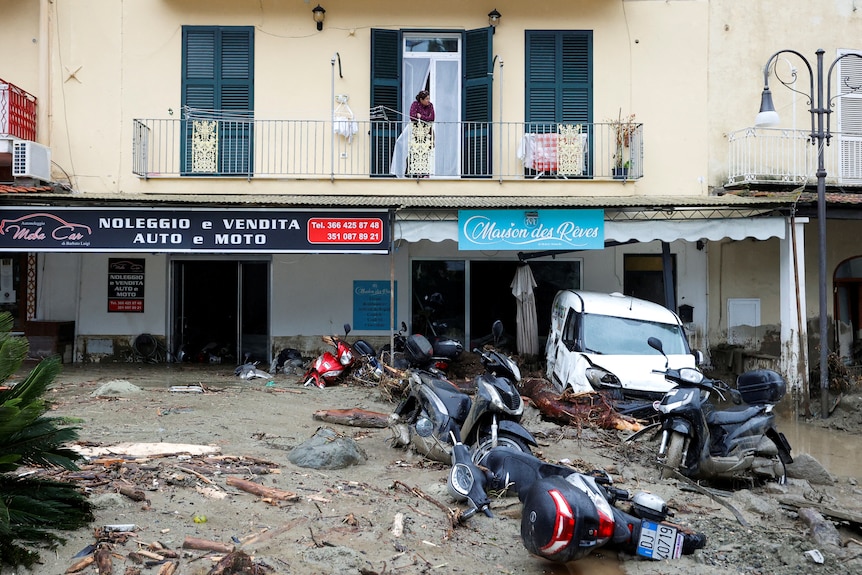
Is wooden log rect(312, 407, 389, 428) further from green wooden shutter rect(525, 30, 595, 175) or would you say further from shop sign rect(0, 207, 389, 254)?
green wooden shutter rect(525, 30, 595, 175)

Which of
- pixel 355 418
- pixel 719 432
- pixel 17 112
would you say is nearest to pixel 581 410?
pixel 719 432

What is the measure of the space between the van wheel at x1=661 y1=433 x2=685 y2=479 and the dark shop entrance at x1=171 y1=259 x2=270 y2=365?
9.69 meters

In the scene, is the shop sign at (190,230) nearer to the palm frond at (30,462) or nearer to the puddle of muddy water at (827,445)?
the puddle of muddy water at (827,445)

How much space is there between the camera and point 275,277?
14.6 meters

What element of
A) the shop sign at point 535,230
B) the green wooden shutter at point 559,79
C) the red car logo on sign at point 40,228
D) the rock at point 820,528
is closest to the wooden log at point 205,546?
the rock at point 820,528

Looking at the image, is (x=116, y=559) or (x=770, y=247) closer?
(x=116, y=559)

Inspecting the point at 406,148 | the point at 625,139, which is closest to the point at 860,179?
the point at 625,139

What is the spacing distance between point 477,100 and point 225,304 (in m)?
6.40

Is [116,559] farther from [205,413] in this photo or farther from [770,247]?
[770,247]

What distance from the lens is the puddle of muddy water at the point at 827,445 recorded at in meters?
8.95

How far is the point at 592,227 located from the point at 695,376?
17.1ft

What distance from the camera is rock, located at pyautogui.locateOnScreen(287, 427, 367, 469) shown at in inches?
261

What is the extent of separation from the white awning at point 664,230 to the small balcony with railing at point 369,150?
2242 millimetres

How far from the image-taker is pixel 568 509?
4262 mm
